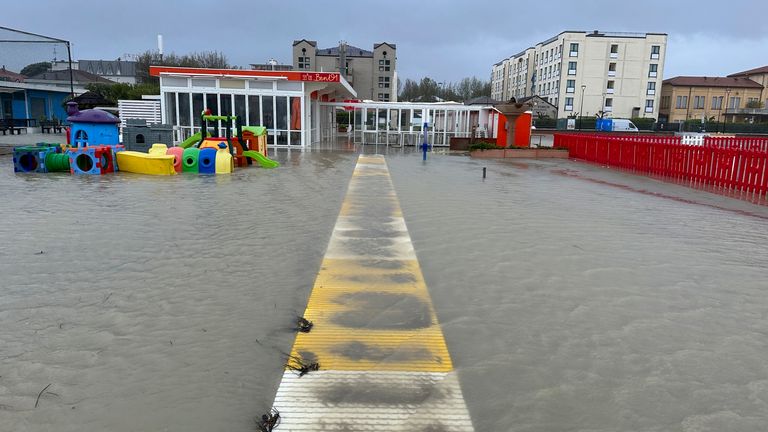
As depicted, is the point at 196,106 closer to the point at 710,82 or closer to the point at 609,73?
the point at 609,73

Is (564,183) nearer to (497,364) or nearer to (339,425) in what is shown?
(497,364)

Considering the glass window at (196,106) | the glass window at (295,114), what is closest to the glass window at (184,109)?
the glass window at (196,106)

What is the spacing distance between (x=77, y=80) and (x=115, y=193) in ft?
166

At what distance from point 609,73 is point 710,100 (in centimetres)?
1660

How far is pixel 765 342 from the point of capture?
4.29 metres

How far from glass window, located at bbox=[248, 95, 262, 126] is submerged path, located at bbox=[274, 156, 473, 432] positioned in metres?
20.2

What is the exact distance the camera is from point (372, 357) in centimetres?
390

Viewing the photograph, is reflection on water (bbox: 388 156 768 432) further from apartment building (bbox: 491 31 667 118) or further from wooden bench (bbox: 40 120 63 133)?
apartment building (bbox: 491 31 667 118)

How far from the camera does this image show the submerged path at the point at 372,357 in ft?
10.3

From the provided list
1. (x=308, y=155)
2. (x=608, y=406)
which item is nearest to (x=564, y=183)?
(x=308, y=155)

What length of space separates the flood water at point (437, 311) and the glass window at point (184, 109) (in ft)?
53.9

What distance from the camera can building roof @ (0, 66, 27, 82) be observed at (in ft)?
108

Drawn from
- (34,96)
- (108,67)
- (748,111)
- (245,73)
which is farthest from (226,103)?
(108,67)

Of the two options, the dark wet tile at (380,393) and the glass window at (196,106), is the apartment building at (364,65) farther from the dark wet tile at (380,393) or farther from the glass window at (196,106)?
the dark wet tile at (380,393)
